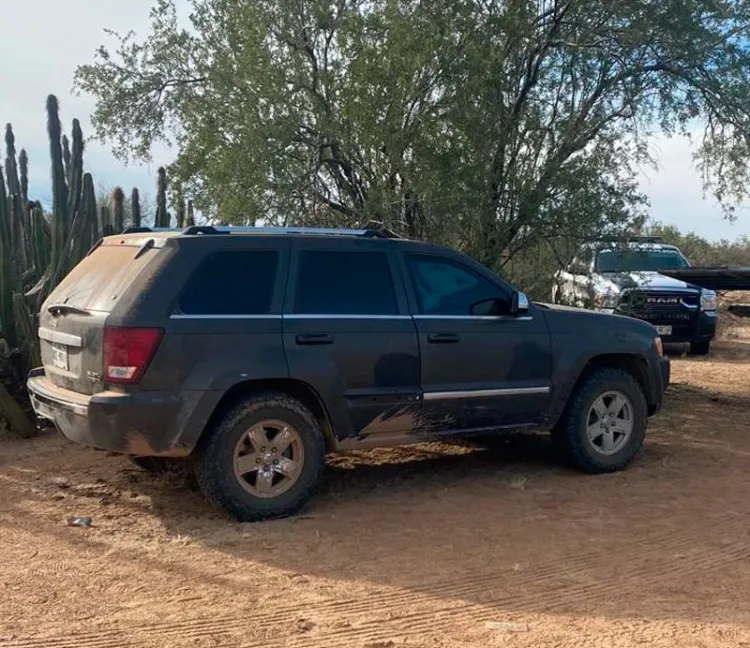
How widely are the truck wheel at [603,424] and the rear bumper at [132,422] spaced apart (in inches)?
124

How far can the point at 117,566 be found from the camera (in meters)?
5.03

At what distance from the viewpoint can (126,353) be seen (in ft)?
17.6

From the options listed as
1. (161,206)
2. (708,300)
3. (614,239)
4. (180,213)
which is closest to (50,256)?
(161,206)

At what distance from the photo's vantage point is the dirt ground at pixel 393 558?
426cm

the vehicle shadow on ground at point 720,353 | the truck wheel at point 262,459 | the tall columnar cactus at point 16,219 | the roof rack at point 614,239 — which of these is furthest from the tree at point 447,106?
the vehicle shadow on ground at point 720,353

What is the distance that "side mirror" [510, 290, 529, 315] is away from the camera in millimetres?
6758

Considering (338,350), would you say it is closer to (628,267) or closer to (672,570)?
(672,570)

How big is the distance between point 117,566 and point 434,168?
5.20m

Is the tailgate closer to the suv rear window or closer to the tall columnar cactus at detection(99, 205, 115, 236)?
the suv rear window

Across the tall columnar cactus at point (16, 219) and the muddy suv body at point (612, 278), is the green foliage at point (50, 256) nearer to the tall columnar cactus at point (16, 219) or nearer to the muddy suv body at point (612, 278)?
the tall columnar cactus at point (16, 219)

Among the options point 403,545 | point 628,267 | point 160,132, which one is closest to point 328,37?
point 160,132

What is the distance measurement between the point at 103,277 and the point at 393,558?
8.70 ft

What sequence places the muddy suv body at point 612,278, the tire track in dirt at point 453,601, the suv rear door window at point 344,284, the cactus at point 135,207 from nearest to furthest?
the tire track in dirt at point 453,601
the suv rear door window at point 344,284
the muddy suv body at point 612,278
the cactus at point 135,207

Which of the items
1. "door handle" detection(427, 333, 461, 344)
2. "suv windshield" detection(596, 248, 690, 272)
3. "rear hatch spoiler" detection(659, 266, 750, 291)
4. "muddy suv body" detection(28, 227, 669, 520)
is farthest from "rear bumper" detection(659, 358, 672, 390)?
"rear hatch spoiler" detection(659, 266, 750, 291)
